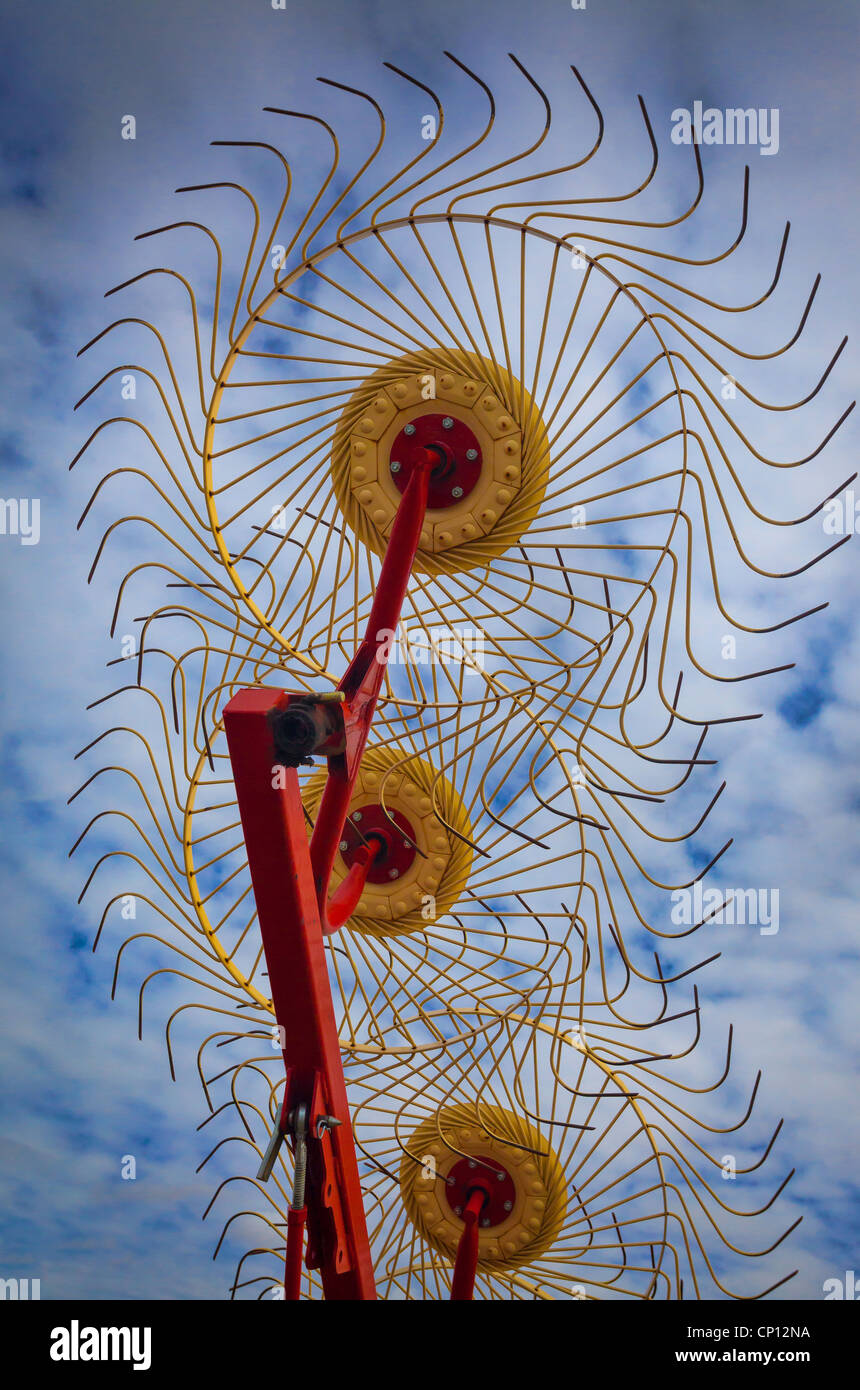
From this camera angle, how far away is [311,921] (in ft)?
7.86

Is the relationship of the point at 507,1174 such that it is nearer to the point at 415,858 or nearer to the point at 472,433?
the point at 415,858

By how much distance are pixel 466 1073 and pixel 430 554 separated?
1642mm

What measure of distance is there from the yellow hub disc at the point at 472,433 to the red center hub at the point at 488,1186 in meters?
2.45

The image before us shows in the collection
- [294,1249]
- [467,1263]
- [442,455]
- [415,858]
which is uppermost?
[442,455]

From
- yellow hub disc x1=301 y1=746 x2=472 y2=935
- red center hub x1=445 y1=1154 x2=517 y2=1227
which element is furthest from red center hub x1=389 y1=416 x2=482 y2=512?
red center hub x1=445 y1=1154 x2=517 y2=1227

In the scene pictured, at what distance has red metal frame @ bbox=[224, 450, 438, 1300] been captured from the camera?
7.24 feet

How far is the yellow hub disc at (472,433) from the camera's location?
10.5 feet

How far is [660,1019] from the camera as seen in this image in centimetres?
315

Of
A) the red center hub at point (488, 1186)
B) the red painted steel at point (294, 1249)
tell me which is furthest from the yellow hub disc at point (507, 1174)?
the red painted steel at point (294, 1249)

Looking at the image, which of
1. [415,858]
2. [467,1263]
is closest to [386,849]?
[415,858]

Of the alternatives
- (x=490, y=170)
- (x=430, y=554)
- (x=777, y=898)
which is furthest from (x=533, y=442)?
(x=777, y=898)

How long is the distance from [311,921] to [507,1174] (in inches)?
91.6
